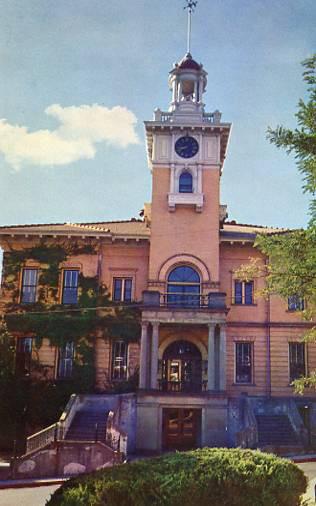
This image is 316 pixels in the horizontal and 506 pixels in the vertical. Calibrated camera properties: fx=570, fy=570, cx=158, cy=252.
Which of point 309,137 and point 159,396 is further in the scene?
point 159,396

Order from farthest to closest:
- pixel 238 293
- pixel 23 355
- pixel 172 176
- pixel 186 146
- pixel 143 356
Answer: pixel 186 146 < pixel 172 176 < pixel 238 293 < pixel 23 355 < pixel 143 356

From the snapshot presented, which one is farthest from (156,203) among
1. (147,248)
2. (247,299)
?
(247,299)

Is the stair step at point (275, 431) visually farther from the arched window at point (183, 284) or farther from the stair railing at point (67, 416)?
the stair railing at point (67, 416)

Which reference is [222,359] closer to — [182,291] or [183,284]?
[182,291]

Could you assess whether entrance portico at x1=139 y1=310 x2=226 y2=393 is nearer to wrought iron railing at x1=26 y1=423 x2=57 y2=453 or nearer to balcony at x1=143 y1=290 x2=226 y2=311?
balcony at x1=143 y1=290 x2=226 y2=311

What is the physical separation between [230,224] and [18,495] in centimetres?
2534

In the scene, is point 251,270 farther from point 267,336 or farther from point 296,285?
point 267,336

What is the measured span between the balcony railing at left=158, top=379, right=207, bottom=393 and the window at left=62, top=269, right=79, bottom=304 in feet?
22.1

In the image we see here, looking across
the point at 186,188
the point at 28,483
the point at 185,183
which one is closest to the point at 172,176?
the point at 185,183

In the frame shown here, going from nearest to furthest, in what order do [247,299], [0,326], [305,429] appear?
[305,429] → [0,326] → [247,299]

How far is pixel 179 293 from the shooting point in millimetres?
31188

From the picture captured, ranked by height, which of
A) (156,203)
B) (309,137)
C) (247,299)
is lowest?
(247,299)

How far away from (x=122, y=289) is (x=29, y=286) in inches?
209

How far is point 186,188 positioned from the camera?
3331cm
